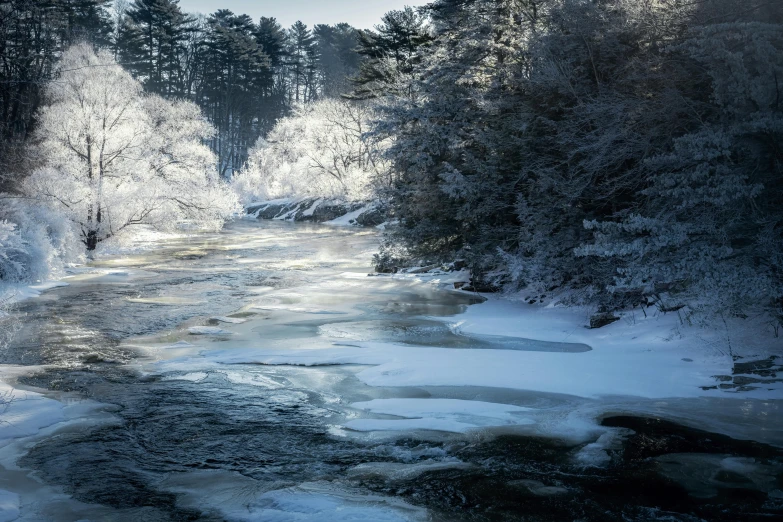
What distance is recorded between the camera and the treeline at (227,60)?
177 ft

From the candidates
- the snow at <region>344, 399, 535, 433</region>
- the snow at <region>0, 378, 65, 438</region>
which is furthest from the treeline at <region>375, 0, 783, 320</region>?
the snow at <region>0, 378, 65, 438</region>

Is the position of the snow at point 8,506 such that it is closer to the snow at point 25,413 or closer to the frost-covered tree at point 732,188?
the snow at point 25,413

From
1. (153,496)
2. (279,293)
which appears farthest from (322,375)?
(279,293)

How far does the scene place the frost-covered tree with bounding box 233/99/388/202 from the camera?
161ft

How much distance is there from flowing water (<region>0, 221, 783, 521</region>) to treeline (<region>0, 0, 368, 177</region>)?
3545cm

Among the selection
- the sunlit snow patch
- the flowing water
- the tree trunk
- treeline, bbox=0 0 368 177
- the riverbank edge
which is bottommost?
the flowing water

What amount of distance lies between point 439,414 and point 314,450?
163 cm

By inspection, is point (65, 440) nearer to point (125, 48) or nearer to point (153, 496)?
point (153, 496)

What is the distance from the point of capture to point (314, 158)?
5159 centimetres

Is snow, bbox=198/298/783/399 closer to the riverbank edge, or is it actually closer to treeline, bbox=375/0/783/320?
treeline, bbox=375/0/783/320

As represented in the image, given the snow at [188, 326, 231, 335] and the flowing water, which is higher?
the snow at [188, 326, 231, 335]

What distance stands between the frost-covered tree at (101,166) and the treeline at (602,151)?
9907 millimetres

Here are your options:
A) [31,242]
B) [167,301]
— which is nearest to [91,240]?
[31,242]

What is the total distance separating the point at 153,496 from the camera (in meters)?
5.26
